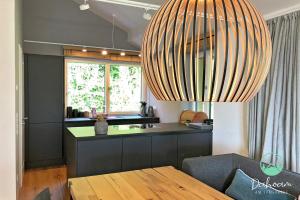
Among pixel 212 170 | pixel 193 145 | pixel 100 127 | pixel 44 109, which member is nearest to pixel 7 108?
pixel 100 127

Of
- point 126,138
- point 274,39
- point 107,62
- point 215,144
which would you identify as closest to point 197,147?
point 215,144

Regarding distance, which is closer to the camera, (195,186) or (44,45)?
(195,186)

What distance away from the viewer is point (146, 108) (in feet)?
20.5

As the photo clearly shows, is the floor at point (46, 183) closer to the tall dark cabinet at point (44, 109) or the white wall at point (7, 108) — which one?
the tall dark cabinet at point (44, 109)

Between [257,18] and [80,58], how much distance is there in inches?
203

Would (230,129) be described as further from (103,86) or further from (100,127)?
(103,86)

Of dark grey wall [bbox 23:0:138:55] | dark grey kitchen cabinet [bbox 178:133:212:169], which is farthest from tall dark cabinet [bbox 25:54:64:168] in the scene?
dark grey kitchen cabinet [bbox 178:133:212:169]

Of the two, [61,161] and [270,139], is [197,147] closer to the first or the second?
[270,139]

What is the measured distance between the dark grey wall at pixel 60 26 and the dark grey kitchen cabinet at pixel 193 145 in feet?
9.94

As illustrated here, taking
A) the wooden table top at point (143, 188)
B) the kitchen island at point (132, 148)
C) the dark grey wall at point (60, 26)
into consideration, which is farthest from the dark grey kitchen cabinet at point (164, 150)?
the dark grey wall at point (60, 26)

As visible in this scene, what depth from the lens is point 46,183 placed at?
4.15m

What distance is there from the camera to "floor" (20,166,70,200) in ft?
12.0

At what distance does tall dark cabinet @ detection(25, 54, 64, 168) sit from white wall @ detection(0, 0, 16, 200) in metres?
2.25

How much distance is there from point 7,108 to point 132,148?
154cm
